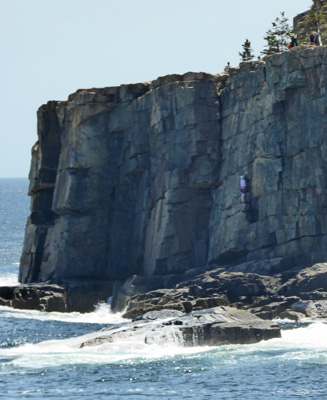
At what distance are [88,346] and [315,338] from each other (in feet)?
41.1

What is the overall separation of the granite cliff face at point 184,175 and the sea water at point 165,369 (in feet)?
55.4

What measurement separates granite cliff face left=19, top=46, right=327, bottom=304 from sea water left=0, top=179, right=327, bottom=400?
1688 centimetres

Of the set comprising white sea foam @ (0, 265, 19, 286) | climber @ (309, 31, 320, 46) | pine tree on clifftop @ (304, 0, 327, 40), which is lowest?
white sea foam @ (0, 265, 19, 286)

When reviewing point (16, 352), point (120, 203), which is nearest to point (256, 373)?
point (16, 352)

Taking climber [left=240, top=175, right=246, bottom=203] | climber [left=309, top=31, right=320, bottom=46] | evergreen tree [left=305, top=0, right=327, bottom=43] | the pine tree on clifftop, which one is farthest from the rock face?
evergreen tree [left=305, top=0, right=327, bottom=43]

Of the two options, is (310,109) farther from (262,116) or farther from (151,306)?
(151,306)

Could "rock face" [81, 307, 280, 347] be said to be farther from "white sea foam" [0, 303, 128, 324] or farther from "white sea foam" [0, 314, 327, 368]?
"white sea foam" [0, 303, 128, 324]

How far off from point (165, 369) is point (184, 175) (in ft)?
119

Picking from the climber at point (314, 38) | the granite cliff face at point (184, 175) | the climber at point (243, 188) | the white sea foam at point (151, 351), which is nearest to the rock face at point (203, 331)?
the white sea foam at point (151, 351)

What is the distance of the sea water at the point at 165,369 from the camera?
150ft

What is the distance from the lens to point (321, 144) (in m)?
76.8

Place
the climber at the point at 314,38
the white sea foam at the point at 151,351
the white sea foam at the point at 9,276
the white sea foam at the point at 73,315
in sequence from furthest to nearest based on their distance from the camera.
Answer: the white sea foam at the point at 9,276 → the climber at the point at 314,38 → the white sea foam at the point at 73,315 → the white sea foam at the point at 151,351

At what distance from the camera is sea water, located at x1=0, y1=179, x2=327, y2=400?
45.7 m

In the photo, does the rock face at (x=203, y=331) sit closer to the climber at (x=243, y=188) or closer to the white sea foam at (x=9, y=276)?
the climber at (x=243, y=188)
